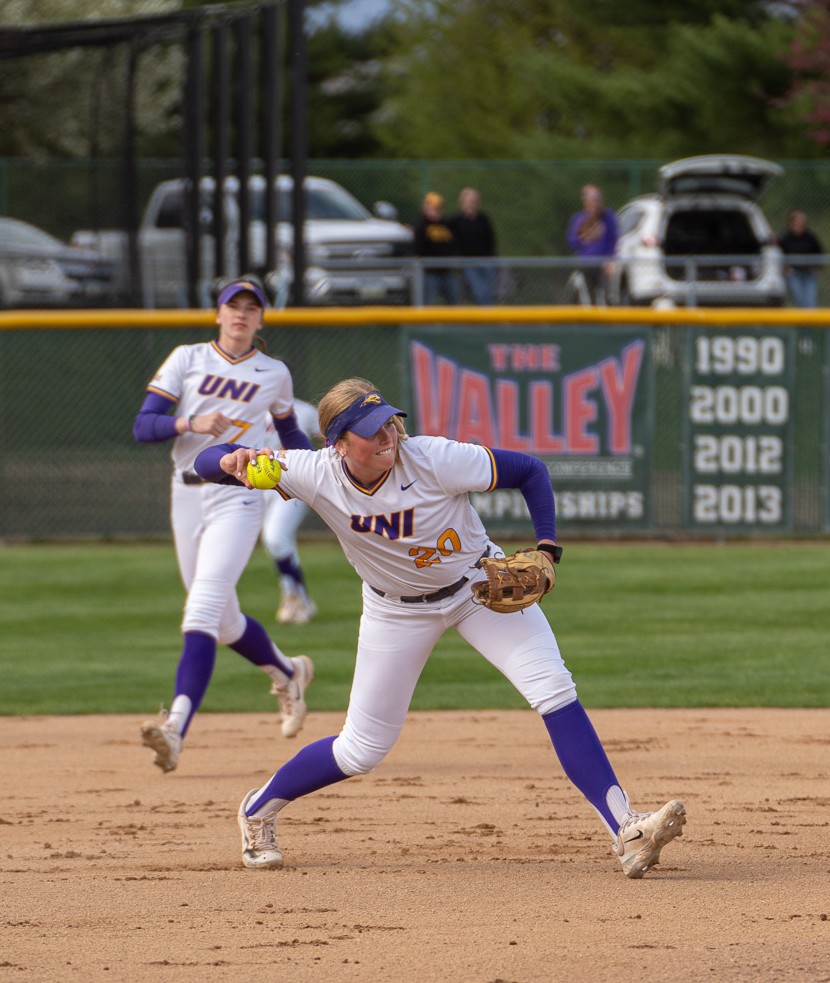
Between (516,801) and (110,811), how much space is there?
1.54 metres

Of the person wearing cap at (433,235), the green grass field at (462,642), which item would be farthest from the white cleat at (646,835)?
the person wearing cap at (433,235)

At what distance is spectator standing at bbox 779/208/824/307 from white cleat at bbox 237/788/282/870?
40.1 ft

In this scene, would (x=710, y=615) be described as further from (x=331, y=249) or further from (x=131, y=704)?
(x=331, y=249)

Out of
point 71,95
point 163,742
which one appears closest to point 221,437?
point 163,742

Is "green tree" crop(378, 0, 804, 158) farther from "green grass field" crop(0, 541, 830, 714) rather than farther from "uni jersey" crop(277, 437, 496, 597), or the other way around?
"uni jersey" crop(277, 437, 496, 597)

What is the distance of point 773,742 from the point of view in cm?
740

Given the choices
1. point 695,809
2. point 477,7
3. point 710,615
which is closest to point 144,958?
point 695,809

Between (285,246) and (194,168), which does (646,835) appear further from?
(285,246)

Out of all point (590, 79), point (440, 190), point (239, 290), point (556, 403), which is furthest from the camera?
point (590, 79)

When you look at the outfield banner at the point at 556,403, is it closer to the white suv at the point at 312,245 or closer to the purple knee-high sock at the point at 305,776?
the white suv at the point at 312,245

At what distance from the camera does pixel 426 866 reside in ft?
17.5

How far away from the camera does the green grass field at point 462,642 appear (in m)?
8.79

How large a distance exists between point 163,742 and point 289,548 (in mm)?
3814

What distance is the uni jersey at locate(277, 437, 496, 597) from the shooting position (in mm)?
4895
